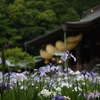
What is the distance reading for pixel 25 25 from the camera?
121ft

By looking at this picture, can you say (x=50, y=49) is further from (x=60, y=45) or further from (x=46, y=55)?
(x=60, y=45)

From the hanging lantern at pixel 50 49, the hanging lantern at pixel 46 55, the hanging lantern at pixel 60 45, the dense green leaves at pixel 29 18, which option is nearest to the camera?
the hanging lantern at pixel 60 45

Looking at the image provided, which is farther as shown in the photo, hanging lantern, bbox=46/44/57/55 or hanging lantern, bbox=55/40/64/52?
hanging lantern, bbox=46/44/57/55

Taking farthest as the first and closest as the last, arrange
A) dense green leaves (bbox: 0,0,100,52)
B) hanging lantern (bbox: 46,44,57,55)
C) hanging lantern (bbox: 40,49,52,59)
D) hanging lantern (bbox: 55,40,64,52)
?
dense green leaves (bbox: 0,0,100,52), hanging lantern (bbox: 40,49,52,59), hanging lantern (bbox: 46,44,57,55), hanging lantern (bbox: 55,40,64,52)

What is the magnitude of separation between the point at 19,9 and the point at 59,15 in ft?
16.5

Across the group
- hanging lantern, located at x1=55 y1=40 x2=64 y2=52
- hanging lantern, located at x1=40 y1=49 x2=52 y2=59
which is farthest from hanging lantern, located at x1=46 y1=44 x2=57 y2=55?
hanging lantern, located at x1=40 y1=49 x2=52 y2=59

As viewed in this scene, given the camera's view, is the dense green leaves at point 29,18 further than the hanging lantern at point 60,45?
Yes

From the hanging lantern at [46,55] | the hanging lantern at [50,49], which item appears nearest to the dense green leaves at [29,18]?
the hanging lantern at [46,55]

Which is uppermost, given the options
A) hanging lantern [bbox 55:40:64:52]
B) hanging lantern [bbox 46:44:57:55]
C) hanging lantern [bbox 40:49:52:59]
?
hanging lantern [bbox 55:40:64:52]

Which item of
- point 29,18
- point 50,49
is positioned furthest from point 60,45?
point 29,18

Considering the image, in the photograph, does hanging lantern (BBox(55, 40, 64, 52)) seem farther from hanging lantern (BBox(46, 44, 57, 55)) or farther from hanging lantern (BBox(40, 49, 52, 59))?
hanging lantern (BBox(40, 49, 52, 59))

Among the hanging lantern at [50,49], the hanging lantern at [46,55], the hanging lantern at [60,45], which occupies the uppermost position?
the hanging lantern at [60,45]

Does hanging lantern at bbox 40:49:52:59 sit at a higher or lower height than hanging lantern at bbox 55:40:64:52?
lower

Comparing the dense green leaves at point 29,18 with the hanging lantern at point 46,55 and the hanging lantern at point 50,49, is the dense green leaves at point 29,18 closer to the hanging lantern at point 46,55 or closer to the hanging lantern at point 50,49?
the hanging lantern at point 46,55
